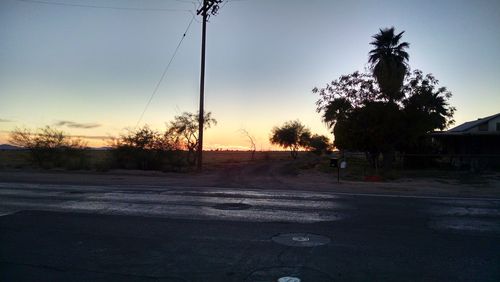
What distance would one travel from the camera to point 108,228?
851 centimetres

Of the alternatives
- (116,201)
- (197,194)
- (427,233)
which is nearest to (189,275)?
(427,233)

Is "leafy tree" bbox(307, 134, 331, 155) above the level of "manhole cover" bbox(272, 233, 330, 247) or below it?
above

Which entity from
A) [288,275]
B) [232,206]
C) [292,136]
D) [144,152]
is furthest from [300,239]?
[292,136]

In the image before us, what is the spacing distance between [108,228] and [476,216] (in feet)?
27.2

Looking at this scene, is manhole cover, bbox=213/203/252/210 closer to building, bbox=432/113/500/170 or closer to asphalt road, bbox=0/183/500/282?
asphalt road, bbox=0/183/500/282

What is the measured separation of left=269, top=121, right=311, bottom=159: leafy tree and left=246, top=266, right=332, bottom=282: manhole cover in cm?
6373

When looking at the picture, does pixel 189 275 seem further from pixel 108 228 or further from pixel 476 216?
pixel 476 216

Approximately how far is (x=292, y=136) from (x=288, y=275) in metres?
64.5

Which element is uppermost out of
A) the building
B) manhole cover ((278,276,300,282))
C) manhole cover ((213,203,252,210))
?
the building

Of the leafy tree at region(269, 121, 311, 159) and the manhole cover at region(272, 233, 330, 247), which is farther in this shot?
the leafy tree at region(269, 121, 311, 159)

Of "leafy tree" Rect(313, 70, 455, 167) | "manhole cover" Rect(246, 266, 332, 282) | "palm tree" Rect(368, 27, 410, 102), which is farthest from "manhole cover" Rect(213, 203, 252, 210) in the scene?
"palm tree" Rect(368, 27, 410, 102)

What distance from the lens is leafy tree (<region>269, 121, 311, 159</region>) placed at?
69.5 meters

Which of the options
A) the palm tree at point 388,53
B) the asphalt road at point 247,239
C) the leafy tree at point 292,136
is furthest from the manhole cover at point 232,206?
the leafy tree at point 292,136

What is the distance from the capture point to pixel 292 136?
69.6 meters
